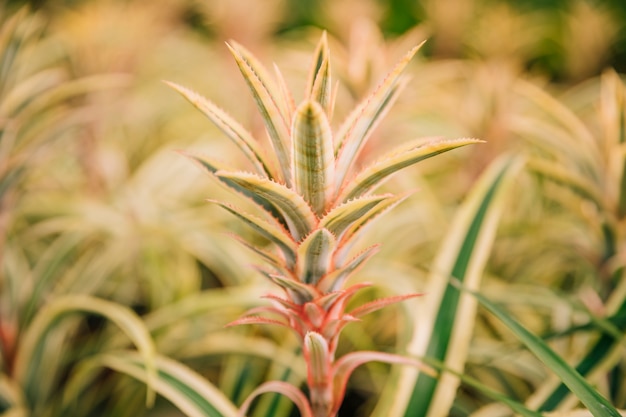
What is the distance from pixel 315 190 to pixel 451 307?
0.53m

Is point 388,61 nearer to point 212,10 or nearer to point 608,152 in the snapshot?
point 608,152

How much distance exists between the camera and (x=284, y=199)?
0.53 metres

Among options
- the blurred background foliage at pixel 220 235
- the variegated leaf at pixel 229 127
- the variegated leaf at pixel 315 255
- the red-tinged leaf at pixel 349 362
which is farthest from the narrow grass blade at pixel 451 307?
the variegated leaf at pixel 229 127

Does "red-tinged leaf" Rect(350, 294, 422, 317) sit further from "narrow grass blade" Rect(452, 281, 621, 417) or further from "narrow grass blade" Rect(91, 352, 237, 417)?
"narrow grass blade" Rect(91, 352, 237, 417)

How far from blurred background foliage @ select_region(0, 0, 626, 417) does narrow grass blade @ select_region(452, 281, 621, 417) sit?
16cm

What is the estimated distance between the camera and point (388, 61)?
5.26 feet

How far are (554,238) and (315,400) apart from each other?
850 mm

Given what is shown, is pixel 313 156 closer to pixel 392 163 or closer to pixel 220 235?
pixel 392 163

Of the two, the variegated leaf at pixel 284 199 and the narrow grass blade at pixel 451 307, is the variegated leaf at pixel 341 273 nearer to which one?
the variegated leaf at pixel 284 199

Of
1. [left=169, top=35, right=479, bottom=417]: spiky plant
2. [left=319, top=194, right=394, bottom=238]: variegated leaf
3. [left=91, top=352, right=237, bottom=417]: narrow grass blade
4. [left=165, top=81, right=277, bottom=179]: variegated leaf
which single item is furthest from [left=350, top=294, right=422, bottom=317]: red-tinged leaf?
[left=91, top=352, right=237, bottom=417]: narrow grass blade

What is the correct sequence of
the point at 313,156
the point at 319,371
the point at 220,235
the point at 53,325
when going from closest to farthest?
the point at 313,156 → the point at 319,371 → the point at 53,325 → the point at 220,235

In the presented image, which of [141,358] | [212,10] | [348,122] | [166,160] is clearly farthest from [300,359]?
[212,10]

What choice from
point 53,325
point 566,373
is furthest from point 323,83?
point 53,325

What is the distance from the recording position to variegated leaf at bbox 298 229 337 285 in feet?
1.78
